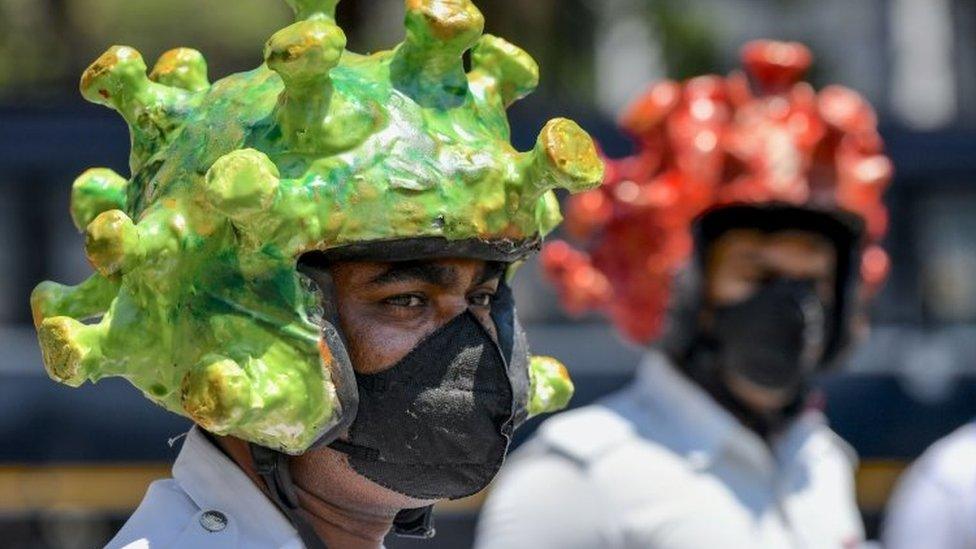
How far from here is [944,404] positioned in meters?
7.82

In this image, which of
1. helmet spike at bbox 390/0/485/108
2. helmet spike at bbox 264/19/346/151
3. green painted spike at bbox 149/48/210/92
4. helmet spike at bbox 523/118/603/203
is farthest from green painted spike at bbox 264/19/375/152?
green painted spike at bbox 149/48/210/92

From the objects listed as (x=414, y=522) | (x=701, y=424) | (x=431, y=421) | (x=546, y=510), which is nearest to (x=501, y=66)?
(x=431, y=421)

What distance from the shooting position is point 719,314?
17.0 ft

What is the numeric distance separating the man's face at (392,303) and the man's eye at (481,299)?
0.16ft

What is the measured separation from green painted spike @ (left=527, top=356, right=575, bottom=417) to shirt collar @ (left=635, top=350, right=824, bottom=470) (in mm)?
1537

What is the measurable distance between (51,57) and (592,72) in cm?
232

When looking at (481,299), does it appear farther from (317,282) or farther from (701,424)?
(701,424)

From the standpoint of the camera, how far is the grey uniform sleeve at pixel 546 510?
4594 millimetres

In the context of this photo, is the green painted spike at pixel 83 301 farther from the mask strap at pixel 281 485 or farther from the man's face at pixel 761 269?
the man's face at pixel 761 269

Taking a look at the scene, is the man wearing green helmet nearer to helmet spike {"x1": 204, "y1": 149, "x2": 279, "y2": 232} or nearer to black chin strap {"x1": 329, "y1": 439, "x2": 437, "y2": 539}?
helmet spike {"x1": 204, "y1": 149, "x2": 279, "y2": 232}

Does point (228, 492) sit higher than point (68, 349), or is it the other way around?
point (68, 349)

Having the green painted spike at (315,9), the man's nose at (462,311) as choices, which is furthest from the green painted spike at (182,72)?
the man's nose at (462,311)

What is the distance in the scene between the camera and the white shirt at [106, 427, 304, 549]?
2939 mm

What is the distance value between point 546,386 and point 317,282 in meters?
0.50
